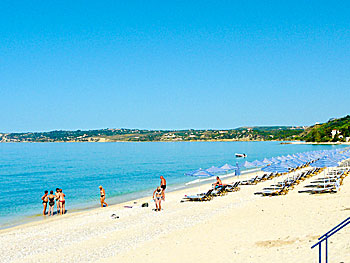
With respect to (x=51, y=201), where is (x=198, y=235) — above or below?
above

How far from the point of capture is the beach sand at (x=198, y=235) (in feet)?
30.9

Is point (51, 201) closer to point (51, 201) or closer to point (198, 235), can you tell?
point (51, 201)

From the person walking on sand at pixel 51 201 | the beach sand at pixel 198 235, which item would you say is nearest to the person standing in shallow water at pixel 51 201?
the person walking on sand at pixel 51 201

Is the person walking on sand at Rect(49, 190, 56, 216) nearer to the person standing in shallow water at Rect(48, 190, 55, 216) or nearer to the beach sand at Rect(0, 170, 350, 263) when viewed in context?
the person standing in shallow water at Rect(48, 190, 55, 216)

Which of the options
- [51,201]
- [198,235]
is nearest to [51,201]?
[51,201]

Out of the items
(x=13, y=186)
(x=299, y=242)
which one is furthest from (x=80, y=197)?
(x=299, y=242)

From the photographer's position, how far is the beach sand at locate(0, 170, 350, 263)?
9406 millimetres

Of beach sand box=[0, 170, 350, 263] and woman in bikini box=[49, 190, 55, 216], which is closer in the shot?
beach sand box=[0, 170, 350, 263]

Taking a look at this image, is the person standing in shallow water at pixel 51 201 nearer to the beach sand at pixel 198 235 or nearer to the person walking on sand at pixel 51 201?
the person walking on sand at pixel 51 201

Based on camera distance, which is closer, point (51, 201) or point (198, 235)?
point (198, 235)

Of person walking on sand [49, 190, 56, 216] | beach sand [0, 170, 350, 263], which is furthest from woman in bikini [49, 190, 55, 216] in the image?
beach sand [0, 170, 350, 263]

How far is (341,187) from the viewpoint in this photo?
19.8 metres

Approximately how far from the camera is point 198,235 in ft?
38.7

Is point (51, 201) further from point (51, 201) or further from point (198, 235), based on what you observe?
point (198, 235)
